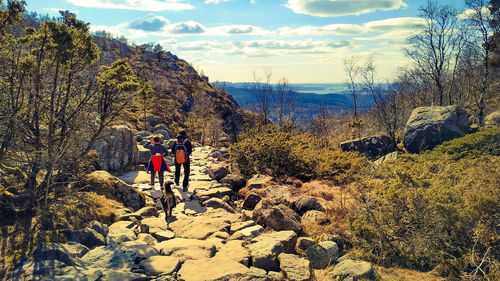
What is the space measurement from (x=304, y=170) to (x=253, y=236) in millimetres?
6009

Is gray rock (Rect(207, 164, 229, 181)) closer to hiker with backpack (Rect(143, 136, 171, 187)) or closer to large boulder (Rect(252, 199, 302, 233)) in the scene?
hiker with backpack (Rect(143, 136, 171, 187))

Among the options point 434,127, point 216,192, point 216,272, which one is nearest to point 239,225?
point 216,272

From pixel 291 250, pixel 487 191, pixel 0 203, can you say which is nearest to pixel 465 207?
pixel 487 191

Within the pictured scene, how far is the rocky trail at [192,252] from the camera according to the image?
14.2 feet

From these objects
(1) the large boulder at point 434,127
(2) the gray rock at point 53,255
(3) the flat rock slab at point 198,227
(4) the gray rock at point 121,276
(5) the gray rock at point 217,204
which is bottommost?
(5) the gray rock at point 217,204

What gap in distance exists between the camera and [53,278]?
3.94 meters

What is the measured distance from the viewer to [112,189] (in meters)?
7.61

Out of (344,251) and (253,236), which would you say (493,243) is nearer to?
(344,251)

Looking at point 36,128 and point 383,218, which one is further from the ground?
point 36,128

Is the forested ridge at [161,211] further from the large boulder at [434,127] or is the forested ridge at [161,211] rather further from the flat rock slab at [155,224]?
the large boulder at [434,127]

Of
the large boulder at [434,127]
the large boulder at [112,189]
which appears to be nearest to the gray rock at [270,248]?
the large boulder at [112,189]

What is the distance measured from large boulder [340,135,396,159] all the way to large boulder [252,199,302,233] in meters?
8.18

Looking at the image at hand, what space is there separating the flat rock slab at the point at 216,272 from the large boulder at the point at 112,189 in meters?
3.53

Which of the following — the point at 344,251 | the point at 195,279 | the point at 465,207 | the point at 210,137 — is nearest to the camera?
the point at 195,279
